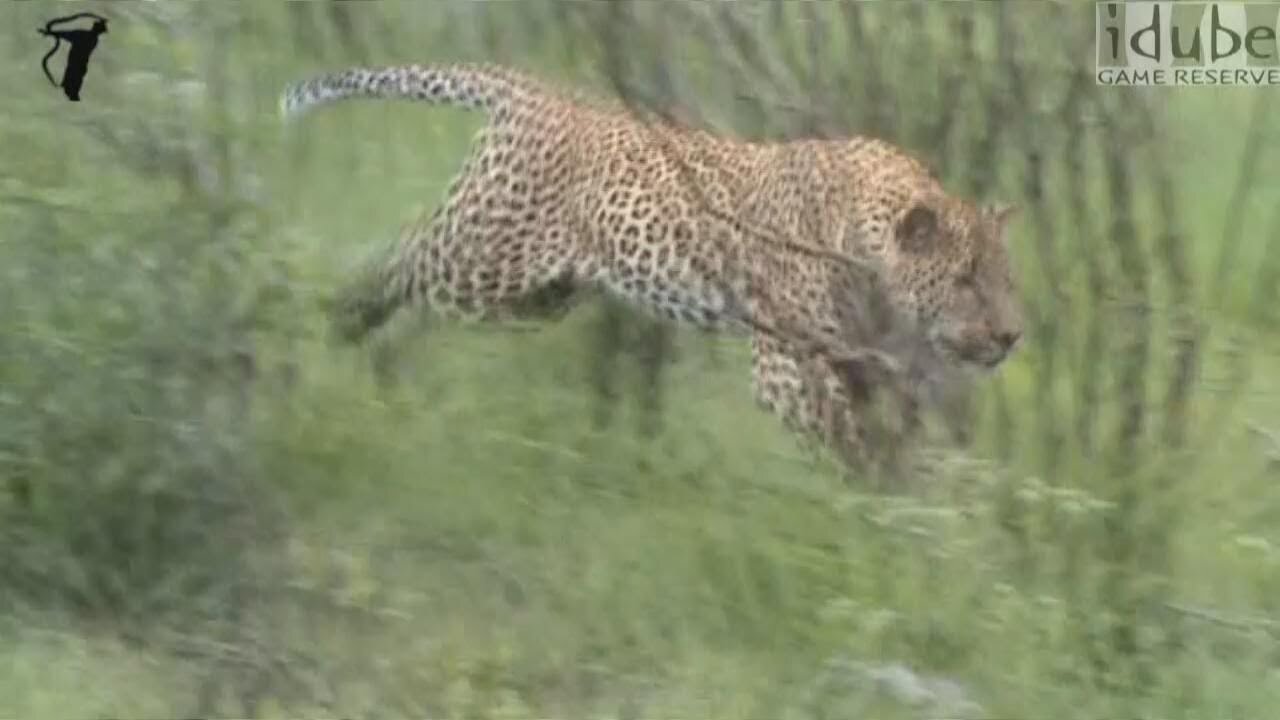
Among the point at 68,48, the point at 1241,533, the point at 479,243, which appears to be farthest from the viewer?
the point at 68,48

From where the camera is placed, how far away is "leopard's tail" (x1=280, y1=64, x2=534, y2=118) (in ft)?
6.69

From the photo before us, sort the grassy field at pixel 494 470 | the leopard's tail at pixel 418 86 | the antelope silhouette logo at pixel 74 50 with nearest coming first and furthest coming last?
the grassy field at pixel 494 470 < the leopard's tail at pixel 418 86 < the antelope silhouette logo at pixel 74 50

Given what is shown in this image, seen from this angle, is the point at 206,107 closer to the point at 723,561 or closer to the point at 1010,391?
the point at 723,561

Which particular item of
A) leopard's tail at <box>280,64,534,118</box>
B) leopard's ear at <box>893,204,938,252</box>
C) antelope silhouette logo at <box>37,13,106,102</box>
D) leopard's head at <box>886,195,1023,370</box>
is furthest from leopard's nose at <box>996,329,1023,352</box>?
antelope silhouette logo at <box>37,13,106,102</box>

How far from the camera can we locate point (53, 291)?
2.11 m

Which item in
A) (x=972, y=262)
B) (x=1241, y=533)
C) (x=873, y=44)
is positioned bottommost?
(x=1241, y=533)

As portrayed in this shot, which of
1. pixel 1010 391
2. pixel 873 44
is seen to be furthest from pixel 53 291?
pixel 1010 391

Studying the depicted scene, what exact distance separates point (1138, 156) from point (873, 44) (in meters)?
0.35

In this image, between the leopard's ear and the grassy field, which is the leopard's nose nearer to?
the grassy field

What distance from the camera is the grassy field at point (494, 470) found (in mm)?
1907

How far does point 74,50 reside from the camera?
84.4 inches

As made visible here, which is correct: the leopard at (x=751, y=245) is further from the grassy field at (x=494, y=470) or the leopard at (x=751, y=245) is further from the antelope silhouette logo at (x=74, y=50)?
the antelope silhouette logo at (x=74, y=50)

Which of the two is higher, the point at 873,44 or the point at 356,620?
the point at 873,44

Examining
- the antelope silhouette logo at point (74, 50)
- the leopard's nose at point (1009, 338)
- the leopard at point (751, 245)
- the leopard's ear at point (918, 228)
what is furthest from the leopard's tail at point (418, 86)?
the leopard's nose at point (1009, 338)
